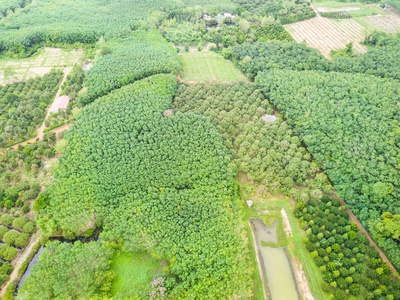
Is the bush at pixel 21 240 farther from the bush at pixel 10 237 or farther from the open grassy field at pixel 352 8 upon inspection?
the open grassy field at pixel 352 8

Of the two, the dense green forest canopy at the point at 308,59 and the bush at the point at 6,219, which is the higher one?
the dense green forest canopy at the point at 308,59

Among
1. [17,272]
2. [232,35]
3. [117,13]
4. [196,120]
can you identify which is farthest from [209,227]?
[117,13]

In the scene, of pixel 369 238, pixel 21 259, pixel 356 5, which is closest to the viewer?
pixel 21 259

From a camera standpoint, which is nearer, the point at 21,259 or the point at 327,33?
the point at 21,259

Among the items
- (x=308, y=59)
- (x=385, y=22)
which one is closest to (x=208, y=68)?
(x=308, y=59)

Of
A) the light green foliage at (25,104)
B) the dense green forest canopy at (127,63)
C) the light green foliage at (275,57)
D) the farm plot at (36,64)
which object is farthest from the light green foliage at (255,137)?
the farm plot at (36,64)

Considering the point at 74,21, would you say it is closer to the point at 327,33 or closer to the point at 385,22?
the point at 327,33

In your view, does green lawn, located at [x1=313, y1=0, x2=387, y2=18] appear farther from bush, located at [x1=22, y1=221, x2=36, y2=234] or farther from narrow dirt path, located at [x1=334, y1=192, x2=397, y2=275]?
bush, located at [x1=22, y1=221, x2=36, y2=234]
